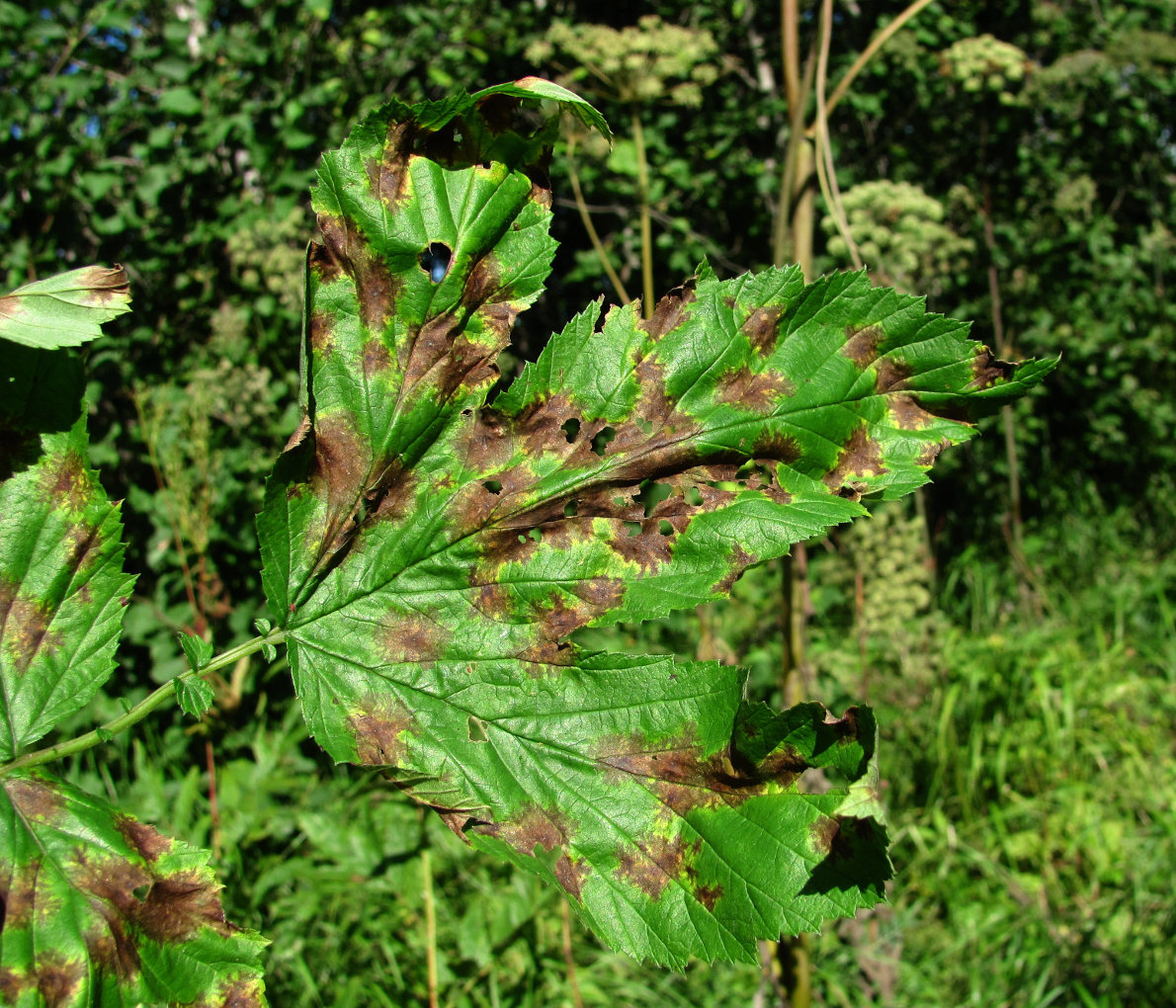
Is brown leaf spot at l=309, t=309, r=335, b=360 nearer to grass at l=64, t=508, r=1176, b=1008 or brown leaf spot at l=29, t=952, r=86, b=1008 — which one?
brown leaf spot at l=29, t=952, r=86, b=1008

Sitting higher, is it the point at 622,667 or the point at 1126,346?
the point at 622,667

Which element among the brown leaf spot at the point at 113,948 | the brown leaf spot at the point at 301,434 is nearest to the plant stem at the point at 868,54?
the brown leaf spot at the point at 301,434

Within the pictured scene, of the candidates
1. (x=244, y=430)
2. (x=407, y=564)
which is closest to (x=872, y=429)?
(x=407, y=564)

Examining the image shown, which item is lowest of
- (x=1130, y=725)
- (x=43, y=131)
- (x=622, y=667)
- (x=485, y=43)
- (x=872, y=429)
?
(x=1130, y=725)

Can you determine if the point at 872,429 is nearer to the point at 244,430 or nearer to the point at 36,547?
the point at 36,547

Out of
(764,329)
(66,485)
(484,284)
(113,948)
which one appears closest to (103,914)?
(113,948)

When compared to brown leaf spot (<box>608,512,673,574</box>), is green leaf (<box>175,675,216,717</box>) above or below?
below

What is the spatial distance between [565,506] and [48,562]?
1.40 ft

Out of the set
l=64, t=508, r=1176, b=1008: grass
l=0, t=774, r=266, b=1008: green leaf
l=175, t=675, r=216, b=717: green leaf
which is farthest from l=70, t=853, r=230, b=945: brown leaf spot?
l=64, t=508, r=1176, b=1008: grass

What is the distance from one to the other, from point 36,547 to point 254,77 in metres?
3.63

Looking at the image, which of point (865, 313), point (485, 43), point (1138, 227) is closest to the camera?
point (865, 313)

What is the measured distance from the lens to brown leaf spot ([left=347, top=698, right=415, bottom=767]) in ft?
2.23

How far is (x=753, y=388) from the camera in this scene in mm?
720

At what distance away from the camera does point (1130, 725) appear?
3.65 m
